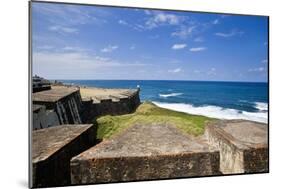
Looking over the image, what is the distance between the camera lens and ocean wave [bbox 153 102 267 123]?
3.75 m

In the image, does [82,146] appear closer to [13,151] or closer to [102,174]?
[102,174]

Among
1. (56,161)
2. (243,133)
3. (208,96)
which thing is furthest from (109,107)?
(243,133)

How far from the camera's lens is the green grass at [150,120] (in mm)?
3561

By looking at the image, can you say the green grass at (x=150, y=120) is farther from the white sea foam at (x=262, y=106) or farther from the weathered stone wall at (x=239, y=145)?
the white sea foam at (x=262, y=106)

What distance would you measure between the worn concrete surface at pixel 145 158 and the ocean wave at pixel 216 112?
200mm

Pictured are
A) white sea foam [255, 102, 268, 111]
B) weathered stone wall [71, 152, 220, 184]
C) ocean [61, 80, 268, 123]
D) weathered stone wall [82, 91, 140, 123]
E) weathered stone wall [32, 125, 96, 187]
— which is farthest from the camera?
→ white sea foam [255, 102, 268, 111]

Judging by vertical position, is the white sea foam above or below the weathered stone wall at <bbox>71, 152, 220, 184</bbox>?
above

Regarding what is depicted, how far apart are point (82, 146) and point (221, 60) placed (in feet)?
5.03

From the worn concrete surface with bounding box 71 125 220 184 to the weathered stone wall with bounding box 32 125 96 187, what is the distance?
0.19ft

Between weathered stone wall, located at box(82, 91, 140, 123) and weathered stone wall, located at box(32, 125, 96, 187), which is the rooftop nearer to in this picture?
weathered stone wall, located at box(82, 91, 140, 123)

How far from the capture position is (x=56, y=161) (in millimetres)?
3264

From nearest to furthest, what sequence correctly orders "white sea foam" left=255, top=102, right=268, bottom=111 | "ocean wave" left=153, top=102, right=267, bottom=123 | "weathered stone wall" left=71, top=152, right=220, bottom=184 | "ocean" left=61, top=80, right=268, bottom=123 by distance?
"weathered stone wall" left=71, top=152, right=220, bottom=184 → "ocean" left=61, top=80, right=268, bottom=123 → "ocean wave" left=153, top=102, right=267, bottom=123 → "white sea foam" left=255, top=102, right=268, bottom=111

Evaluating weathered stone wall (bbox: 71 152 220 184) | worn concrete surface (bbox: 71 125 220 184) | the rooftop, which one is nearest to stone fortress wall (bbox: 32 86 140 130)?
worn concrete surface (bbox: 71 125 220 184)
